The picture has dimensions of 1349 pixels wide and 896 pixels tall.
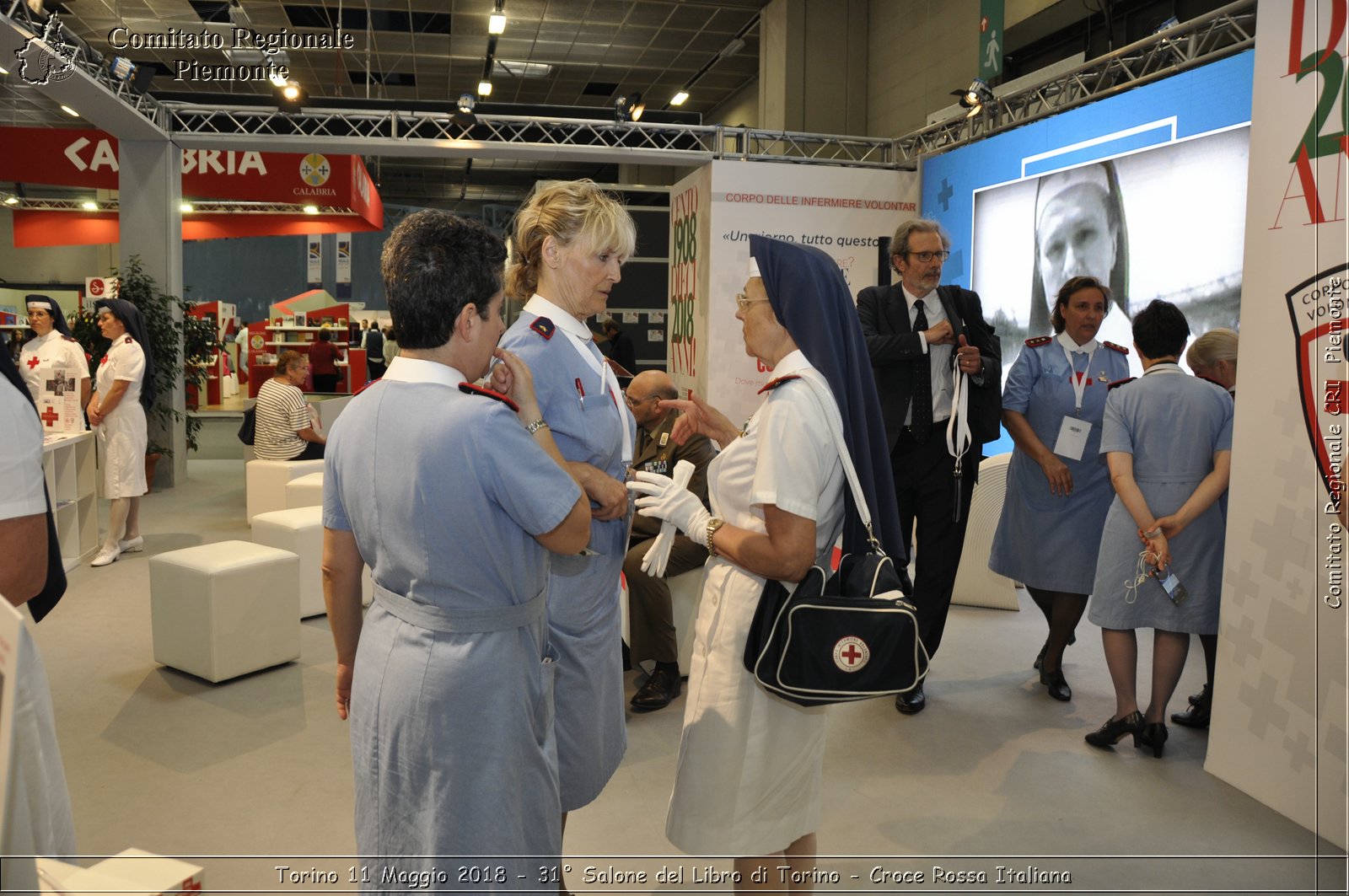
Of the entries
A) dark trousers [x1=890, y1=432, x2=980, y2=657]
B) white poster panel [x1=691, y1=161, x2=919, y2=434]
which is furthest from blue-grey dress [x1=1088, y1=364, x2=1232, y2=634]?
white poster panel [x1=691, y1=161, x2=919, y2=434]

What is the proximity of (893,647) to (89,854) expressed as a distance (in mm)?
2328

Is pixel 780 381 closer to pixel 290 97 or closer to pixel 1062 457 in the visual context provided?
pixel 1062 457

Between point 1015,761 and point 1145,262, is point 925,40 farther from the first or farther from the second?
point 1015,761

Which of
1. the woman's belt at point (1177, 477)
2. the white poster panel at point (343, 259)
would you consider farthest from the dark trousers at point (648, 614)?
the white poster panel at point (343, 259)

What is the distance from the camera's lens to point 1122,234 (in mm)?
6270

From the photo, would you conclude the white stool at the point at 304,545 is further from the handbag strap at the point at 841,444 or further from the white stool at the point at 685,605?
the handbag strap at the point at 841,444

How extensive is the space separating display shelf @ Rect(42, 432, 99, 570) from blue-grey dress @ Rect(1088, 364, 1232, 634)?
548 cm

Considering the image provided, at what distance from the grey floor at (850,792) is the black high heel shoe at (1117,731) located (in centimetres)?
6

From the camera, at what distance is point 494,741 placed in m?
1.51

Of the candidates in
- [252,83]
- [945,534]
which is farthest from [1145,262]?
[252,83]

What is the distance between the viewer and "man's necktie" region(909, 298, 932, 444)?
3785mm

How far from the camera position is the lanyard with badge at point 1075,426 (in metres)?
3.92

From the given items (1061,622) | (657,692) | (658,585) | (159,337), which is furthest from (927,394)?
(159,337)

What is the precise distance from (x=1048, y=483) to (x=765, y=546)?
260 centimetres
